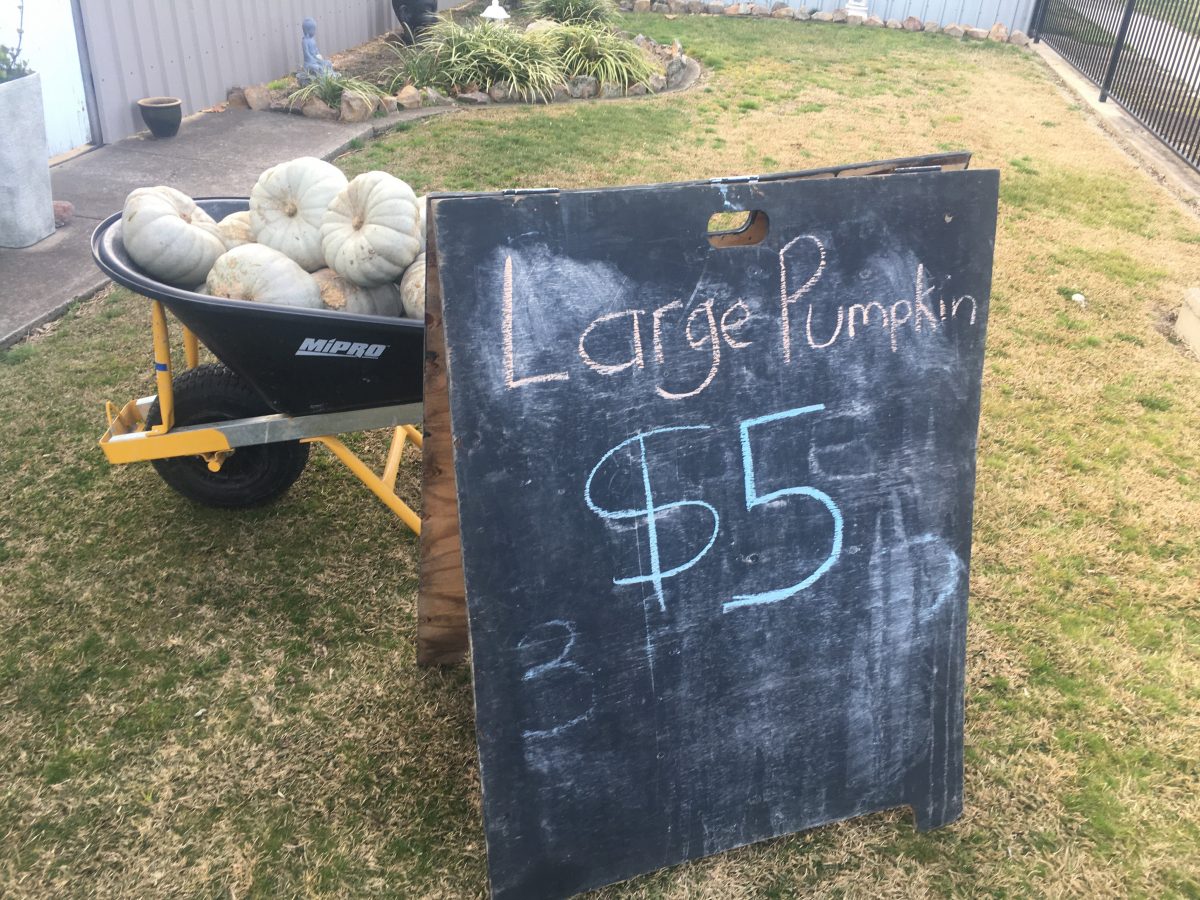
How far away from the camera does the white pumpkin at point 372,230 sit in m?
2.46

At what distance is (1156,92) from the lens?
29.4ft

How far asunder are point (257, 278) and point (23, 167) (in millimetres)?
3407

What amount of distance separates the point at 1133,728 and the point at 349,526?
2.55 meters

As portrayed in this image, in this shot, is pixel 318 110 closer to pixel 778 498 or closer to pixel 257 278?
pixel 257 278

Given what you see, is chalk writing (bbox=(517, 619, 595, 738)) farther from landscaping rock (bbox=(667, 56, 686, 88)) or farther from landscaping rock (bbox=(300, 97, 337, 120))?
landscaping rock (bbox=(667, 56, 686, 88))

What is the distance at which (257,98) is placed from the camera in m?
7.72

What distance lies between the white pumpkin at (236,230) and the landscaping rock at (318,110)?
538 cm

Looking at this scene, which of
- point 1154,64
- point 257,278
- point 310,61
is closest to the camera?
point 257,278

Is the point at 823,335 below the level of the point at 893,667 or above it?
above


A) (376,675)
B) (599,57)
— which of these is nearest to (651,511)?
(376,675)

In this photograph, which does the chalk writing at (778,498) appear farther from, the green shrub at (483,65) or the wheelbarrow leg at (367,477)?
the green shrub at (483,65)

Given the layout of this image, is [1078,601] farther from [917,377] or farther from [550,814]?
[550,814]

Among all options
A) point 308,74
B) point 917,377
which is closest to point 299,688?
point 917,377

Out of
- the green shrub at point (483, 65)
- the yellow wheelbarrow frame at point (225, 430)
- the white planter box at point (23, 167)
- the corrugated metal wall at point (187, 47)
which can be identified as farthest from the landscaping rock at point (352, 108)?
the yellow wheelbarrow frame at point (225, 430)
